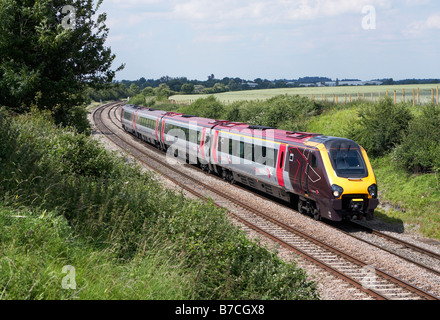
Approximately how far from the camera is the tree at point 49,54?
19.3 metres

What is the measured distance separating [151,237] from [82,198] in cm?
161

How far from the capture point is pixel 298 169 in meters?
16.1

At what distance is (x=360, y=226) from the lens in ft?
51.5

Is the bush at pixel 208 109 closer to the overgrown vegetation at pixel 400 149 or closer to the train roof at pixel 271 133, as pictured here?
the overgrown vegetation at pixel 400 149

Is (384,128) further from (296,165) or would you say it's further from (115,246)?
(115,246)

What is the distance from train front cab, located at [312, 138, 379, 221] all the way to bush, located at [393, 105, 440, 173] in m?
4.33

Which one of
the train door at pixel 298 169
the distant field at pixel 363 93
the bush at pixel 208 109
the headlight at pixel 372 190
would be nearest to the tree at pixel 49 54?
the train door at pixel 298 169

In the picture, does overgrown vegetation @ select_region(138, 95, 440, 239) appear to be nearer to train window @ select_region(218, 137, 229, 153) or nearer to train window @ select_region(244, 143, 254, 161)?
train window @ select_region(244, 143, 254, 161)

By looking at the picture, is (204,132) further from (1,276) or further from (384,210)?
(1,276)

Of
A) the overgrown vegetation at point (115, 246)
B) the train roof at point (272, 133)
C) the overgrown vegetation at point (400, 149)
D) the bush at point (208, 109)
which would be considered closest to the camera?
the overgrown vegetation at point (115, 246)

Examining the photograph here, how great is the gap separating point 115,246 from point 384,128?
57.6ft

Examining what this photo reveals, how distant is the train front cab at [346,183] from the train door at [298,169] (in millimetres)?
983

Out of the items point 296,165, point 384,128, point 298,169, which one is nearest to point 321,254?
point 298,169
